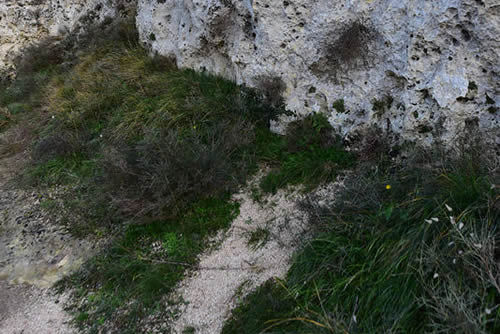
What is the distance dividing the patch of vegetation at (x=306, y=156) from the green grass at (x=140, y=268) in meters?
0.70

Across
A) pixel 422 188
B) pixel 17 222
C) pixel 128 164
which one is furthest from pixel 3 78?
pixel 422 188

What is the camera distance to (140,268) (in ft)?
12.2

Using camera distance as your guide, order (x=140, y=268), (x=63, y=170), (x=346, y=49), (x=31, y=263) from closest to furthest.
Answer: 1. (x=140, y=268)
2. (x=346, y=49)
3. (x=31, y=263)
4. (x=63, y=170)

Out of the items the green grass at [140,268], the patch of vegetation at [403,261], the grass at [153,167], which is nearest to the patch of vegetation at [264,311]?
the patch of vegetation at [403,261]

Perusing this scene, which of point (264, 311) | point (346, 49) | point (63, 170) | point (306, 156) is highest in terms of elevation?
point (346, 49)

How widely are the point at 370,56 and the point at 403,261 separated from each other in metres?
2.41

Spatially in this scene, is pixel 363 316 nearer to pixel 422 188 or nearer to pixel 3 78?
pixel 422 188

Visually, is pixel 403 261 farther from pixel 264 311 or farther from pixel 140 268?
pixel 140 268

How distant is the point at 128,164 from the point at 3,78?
727cm

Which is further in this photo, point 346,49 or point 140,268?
point 346,49

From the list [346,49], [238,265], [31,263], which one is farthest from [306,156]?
[31,263]

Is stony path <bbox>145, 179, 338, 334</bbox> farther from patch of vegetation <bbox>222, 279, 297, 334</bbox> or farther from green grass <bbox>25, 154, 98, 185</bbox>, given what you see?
green grass <bbox>25, 154, 98, 185</bbox>

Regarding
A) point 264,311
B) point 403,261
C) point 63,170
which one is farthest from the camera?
point 63,170

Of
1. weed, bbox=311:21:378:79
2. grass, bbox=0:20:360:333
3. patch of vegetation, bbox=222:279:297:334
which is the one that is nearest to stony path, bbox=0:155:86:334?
grass, bbox=0:20:360:333
